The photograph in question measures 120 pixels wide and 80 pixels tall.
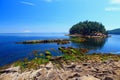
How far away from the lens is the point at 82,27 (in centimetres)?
19788

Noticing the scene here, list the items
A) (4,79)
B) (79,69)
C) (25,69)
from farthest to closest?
(25,69)
(79,69)
(4,79)

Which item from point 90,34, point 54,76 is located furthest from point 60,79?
point 90,34

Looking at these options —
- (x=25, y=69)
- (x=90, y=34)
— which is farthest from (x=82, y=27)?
(x=25, y=69)

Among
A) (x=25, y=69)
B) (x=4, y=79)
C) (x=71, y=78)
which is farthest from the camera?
(x=25, y=69)

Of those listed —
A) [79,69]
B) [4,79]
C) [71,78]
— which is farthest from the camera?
[79,69]

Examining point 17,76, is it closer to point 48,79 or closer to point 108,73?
point 48,79

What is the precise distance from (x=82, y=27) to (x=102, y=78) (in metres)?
174

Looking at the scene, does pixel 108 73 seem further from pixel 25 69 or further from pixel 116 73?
pixel 25 69

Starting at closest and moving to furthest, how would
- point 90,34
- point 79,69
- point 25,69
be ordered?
point 79,69 → point 25,69 → point 90,34

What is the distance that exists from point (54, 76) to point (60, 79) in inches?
42.5

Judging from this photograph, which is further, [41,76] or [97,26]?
[97,26]

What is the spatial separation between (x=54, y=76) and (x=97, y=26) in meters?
→ 176

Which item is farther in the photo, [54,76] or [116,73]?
[116,73]

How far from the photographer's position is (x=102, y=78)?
86.0 feet
